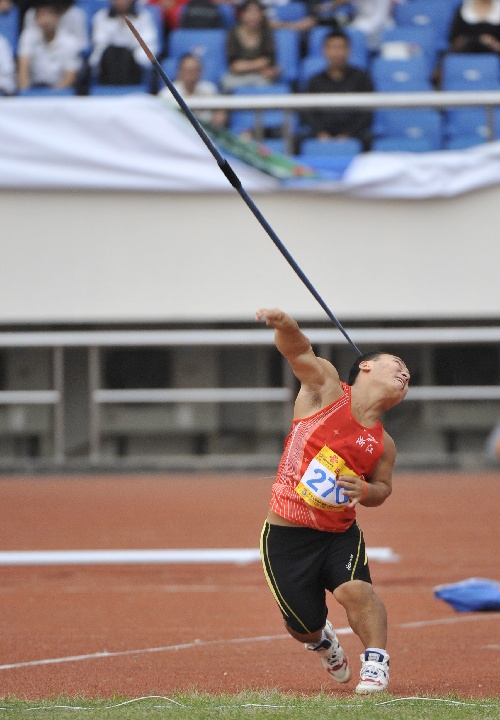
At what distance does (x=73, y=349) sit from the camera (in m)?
15.4

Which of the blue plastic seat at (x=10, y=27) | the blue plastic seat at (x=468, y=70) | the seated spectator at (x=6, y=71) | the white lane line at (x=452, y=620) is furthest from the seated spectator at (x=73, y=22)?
the white lane line at (x=452, y=620)

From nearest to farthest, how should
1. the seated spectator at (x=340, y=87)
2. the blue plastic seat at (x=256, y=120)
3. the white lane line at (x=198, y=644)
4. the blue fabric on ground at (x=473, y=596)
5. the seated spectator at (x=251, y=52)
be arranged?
the white lane line at (x=198, y=644), the blue fabric on ground at (x=473, y=596), the blue plastic seat at (x=256, y=120), the seated spectator at (x=340, y=87), the seated spectator at (x=251, y=52)

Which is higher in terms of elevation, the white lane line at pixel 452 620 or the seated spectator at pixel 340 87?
the seated spectator at pixel 340 87

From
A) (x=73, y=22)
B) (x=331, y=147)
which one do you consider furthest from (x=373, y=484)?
(x=73, y=22)

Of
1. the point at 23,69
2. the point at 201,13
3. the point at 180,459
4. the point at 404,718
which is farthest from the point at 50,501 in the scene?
the point at 404,718

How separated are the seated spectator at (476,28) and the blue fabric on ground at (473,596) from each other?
8689mm

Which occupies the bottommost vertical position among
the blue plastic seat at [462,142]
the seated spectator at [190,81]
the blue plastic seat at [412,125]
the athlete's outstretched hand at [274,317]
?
the athlete's outstretched hand at [274,317]

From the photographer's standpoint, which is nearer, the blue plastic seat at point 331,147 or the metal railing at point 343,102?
the metal railing at point 343,102

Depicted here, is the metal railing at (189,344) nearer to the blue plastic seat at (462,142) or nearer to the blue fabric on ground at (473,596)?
the blue plastic seat at (462,142)

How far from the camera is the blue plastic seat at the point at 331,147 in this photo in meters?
13.9

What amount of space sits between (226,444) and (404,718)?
406 inches

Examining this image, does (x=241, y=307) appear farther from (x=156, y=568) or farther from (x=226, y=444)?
(x=156, y=568)

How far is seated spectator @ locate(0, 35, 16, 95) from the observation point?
590 inches

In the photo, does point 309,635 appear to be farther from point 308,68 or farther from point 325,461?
point 308,68
